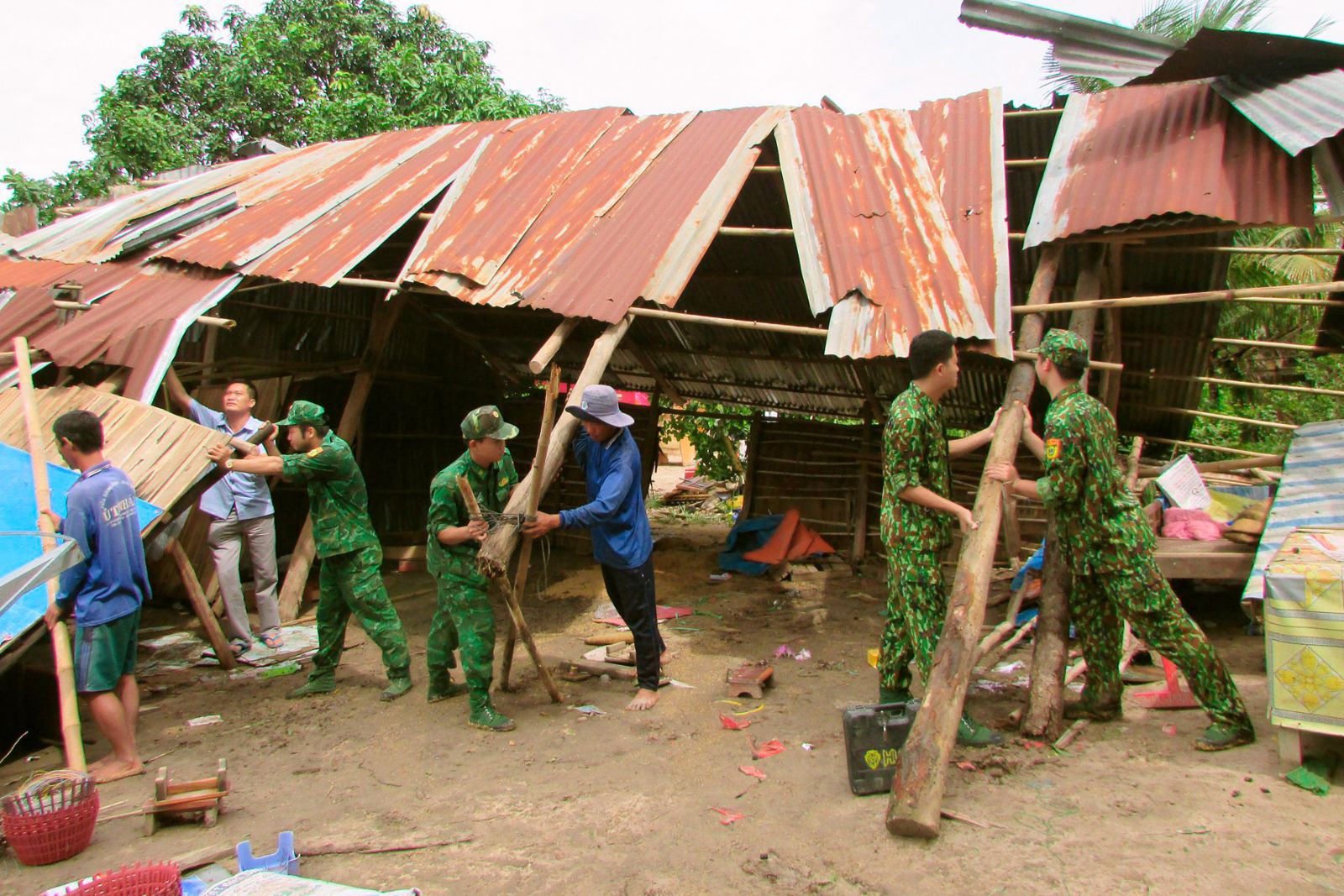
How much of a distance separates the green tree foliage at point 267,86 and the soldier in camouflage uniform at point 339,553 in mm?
13622

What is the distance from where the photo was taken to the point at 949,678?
143 inches

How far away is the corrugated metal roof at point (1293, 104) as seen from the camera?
Result: 4.66 metres

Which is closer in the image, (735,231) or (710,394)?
(735,231)

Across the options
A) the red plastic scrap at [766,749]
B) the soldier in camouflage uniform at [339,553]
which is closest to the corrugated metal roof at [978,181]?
the red plastic scrap at [766,749]

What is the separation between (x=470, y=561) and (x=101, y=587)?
5.62 feet

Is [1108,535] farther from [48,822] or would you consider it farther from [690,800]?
[48,822]

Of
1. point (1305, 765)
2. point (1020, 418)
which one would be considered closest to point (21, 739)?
point (1020, 418)

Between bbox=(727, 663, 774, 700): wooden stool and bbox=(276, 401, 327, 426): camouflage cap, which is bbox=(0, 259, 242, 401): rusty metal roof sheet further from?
bbox=(727, 663, 774, 700): wooden stool

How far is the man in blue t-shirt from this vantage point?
13.3ft

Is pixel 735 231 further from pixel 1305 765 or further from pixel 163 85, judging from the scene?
pixel 163 85

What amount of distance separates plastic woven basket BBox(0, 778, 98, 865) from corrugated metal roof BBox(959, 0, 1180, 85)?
6552 mm

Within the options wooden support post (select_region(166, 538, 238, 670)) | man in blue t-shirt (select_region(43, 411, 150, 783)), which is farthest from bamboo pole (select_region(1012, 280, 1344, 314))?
wooden support post (select_region(166, 538, 238, 670))

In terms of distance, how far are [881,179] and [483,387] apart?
18.2ft

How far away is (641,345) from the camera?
906 centimetres
